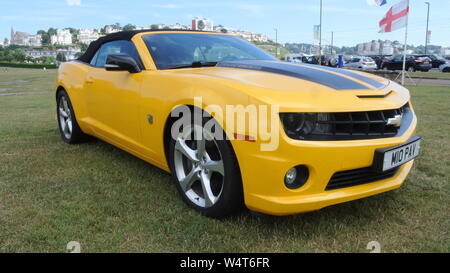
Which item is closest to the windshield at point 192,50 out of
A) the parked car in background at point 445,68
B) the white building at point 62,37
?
the parked car in background at point 445,68

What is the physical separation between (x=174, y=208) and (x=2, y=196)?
1395 millimetres

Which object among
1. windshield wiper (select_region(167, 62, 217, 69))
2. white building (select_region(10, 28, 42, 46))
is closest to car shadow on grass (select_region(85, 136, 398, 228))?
windshield wiper (select_region(167, 62, 217, 69))

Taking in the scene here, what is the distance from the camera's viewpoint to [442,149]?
13.7ft

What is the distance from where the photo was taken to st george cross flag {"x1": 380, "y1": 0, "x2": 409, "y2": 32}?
46.6ft

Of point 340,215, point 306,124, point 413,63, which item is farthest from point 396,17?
point 306,124

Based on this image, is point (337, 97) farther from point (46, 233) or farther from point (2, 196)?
point (2, 196)

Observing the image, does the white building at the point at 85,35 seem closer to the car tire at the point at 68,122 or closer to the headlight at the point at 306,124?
the car tire at the point at 68,122

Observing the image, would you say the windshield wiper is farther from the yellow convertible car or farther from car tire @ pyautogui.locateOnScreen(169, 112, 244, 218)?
car tire @ pyautogui.locateOnScreen(169, 112, 244, 218)

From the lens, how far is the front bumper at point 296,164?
2033mm

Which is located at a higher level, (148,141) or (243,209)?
(148,141)

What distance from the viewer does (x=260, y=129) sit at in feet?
6.68

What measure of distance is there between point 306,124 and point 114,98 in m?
1.87

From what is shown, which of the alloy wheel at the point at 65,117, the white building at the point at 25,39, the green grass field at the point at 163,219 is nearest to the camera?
the green grass field at the point at 163,219
